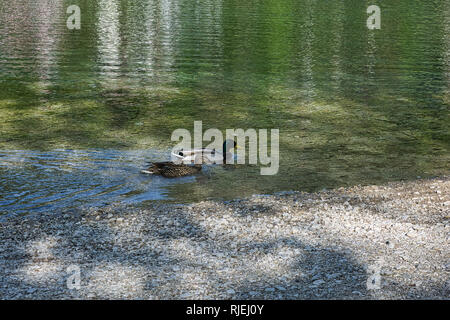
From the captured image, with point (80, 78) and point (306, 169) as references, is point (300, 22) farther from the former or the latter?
point (306, 169)

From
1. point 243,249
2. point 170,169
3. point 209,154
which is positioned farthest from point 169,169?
point 243,249

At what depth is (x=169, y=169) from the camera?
15211 mm

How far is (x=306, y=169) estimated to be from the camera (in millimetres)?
16031

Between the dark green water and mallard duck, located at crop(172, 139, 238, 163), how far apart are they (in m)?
0.56

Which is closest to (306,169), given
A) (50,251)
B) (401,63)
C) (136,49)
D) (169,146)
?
(169,146)

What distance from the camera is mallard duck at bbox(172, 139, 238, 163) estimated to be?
15.7 m

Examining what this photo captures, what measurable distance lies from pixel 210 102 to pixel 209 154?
6.92m

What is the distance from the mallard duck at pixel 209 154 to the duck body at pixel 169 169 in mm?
297

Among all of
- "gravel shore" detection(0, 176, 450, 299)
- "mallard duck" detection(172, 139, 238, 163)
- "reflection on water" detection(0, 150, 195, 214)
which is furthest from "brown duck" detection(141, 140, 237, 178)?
"gravel shore" detection(0, 176, 450, 299)

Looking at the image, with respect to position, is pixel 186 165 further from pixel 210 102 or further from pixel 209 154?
pixel 210 102

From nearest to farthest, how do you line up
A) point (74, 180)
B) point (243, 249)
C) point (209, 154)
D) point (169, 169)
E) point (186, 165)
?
point (243, 249)
point (74, 180)
point (169, 169)
point (186, 165)
point (209, 154)

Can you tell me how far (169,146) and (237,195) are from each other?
3.98m

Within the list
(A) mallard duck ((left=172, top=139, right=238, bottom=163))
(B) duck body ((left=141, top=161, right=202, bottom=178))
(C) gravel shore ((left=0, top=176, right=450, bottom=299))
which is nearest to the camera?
(C) gravel shore ((left=0, top=176, right=450, bottom=299))

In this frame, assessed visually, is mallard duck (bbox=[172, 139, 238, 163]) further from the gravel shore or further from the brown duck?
the gravel shore
